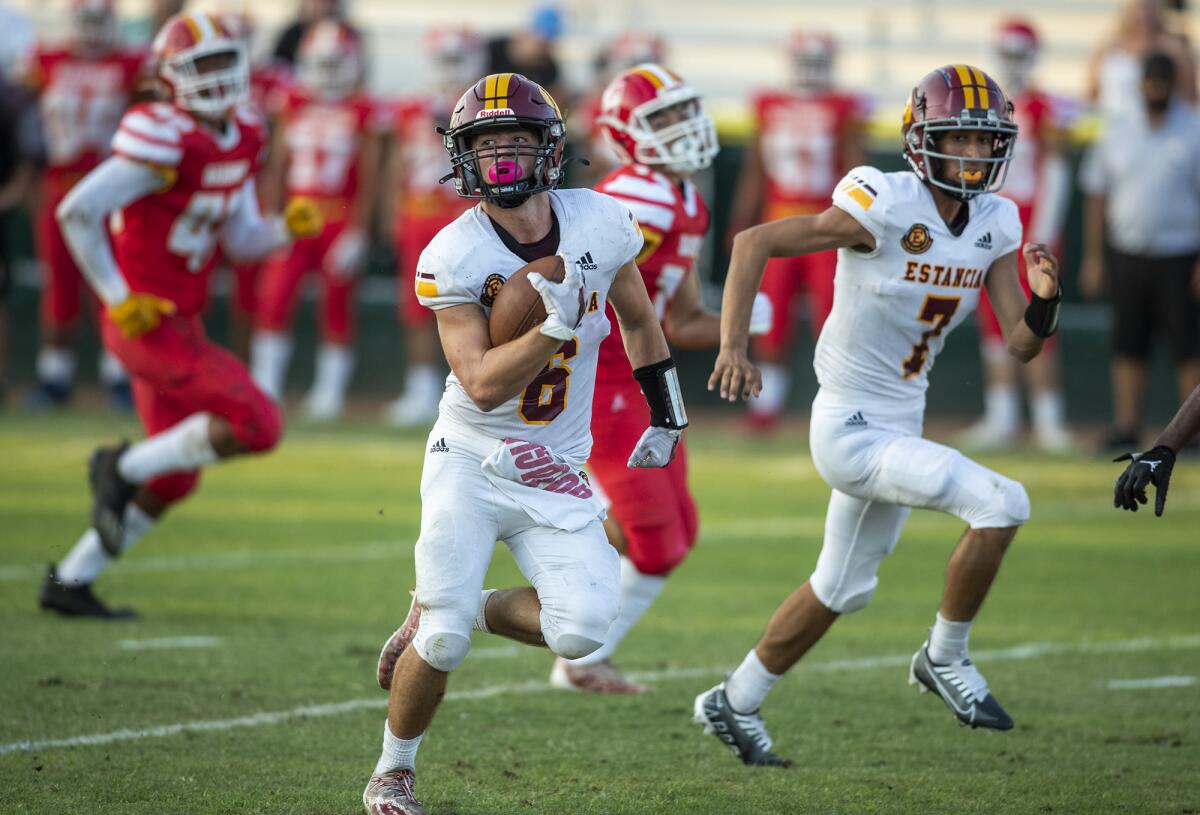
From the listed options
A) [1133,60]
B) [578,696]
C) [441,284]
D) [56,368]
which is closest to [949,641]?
[578,696]

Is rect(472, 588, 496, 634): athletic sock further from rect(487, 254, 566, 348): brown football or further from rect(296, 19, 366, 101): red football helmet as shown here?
rect(296, 19, 366, 101): red football helmet

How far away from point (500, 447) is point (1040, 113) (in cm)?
772

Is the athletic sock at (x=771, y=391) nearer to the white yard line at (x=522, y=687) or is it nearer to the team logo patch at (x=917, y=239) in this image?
the white yard line at (x=522, y=687)

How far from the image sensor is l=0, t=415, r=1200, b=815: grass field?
175 inches

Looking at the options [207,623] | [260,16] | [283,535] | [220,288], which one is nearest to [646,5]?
[260,16]

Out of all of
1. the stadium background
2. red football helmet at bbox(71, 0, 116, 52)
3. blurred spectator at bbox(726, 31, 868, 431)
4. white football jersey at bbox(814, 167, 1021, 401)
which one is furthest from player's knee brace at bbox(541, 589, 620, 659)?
the stadium background

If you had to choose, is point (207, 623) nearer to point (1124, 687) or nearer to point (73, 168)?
point (1124, 687)

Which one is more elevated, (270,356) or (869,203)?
(869,203)

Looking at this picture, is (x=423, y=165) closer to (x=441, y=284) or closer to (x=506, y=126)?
(x=506, y=126)

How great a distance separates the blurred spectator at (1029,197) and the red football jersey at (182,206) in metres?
5.59

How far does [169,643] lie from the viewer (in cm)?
598

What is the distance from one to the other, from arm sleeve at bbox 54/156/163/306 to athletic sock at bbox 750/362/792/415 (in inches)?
221

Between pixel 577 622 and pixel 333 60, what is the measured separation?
27.8 ft

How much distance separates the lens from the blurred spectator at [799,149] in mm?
11562
